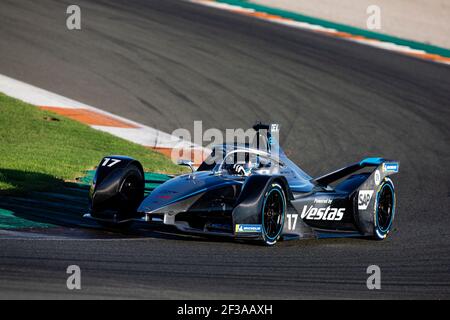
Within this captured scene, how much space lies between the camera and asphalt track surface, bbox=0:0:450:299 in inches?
321

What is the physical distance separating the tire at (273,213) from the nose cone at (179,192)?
2.07ft

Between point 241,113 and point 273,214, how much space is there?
8823mm

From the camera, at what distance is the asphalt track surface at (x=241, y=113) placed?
816 centimetres

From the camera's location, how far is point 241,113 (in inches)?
744

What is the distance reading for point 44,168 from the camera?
1334cm

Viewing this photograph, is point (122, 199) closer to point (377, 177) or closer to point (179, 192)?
point (179, 192)

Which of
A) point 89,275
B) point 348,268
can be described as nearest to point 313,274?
point 348,268

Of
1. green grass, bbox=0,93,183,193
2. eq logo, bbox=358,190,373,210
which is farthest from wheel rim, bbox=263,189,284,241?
green grass, bbox=0,93,183,193

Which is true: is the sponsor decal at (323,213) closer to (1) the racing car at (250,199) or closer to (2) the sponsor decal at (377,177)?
(1) the racing car at (250,199)

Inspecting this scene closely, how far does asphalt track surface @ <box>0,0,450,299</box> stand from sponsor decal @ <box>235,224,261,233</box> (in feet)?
0.69

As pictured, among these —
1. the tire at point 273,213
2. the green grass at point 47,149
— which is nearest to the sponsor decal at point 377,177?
the tire at point 273,213

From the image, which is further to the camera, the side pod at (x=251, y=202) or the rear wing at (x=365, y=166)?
the rear wing at (x=365, y=166)

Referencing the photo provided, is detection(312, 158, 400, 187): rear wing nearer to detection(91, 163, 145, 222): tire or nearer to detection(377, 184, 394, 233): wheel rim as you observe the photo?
detection(377, 184, 394, 233): wheel rim

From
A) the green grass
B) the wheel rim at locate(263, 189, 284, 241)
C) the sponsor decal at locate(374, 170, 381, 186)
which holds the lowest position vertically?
Result: the wheel rim at locate(263, 189, 284, 241)
